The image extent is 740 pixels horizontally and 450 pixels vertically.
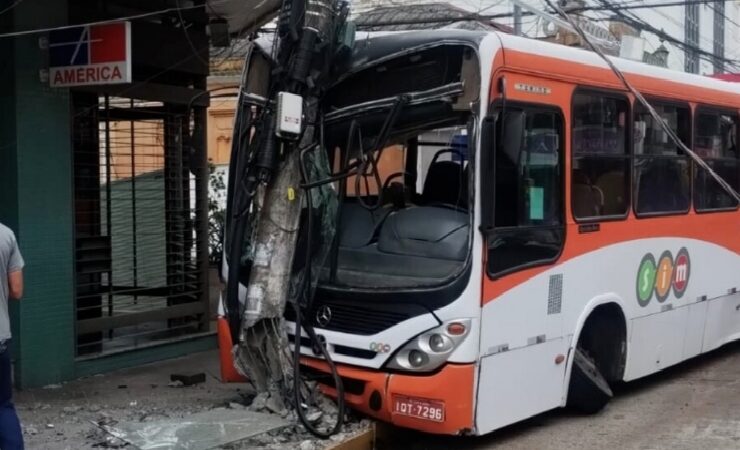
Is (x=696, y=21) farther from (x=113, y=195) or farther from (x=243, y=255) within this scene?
(x=243, y=255)

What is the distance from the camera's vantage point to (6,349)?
18.5ft

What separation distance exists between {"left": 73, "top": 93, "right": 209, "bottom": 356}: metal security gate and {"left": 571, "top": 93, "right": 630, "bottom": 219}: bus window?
4656mm

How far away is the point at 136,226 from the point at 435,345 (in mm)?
4884

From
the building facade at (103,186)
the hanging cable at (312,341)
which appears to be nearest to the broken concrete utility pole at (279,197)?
the hanging cable at (312,341)

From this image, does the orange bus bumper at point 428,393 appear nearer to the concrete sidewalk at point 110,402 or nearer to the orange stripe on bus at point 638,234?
the orange stripe on bus at point 638,234

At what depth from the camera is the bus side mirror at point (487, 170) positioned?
614 cm

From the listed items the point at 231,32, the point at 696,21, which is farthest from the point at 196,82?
the point at 696,21

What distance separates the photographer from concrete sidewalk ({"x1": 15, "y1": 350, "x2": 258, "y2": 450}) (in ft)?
22.1

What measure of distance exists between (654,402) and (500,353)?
9.40 feet

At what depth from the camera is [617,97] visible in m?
7.77

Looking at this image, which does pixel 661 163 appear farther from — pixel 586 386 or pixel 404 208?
pixel 404 208

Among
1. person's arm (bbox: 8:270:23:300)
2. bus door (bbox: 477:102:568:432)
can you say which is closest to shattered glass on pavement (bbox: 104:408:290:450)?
person's arm (bbox: 8:270:23:300)

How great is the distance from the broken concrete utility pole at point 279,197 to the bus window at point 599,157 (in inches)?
83.5

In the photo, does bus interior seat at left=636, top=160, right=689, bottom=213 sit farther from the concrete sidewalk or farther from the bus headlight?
the concrete sidewalk
